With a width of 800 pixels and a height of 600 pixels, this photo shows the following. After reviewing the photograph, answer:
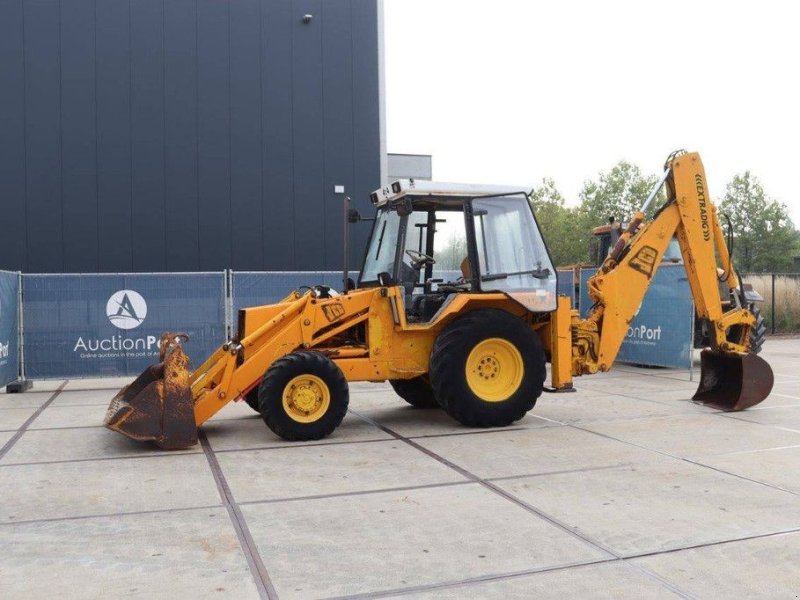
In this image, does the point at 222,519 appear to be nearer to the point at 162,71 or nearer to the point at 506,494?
the point at 506,494

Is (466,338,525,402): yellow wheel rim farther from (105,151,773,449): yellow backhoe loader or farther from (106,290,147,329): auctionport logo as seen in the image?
(106,290,147,329): auctionport logo

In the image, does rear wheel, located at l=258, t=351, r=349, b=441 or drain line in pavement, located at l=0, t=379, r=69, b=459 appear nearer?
rear wheel, located at l=258, t=351, r=349, b=441

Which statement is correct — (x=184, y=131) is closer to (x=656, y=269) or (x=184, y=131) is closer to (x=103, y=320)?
(x=103, y=320)

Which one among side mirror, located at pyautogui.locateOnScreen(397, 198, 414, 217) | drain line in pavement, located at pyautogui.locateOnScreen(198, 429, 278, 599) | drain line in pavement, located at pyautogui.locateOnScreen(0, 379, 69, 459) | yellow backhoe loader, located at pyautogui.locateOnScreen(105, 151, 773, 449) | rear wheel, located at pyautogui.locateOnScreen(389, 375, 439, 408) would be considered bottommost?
drain line in pavement, located at pyautogui.locateOnScreen(0, 379, 69, 459)

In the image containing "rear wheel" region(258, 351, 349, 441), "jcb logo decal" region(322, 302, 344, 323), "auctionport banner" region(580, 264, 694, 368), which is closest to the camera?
"rear wheel" region(258, 351, 349, 441)

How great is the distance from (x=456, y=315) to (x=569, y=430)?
170 centimetres

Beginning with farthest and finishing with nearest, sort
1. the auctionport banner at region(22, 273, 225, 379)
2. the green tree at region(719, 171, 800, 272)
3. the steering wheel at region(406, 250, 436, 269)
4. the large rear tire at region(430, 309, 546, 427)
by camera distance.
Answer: the green tree at region(719, 171, 800, 272) → the auctionport banner at region(22, 273, 225, 379) → the steering wheel at region(406, 250, 436, 269) → the large rear tire at region(430, 309, 546, 427)

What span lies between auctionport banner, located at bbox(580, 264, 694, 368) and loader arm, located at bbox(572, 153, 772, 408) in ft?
11.5

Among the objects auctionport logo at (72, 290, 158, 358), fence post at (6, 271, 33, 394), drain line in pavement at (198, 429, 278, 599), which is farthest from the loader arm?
fence post at (6, 271, 33, 394)

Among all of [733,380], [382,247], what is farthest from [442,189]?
[733,380]

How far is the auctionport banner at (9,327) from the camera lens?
11625mm

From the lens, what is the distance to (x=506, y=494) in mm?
5738

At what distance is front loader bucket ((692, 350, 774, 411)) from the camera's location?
9.17m

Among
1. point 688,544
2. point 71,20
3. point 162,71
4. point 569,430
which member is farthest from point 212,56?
point 688,544
